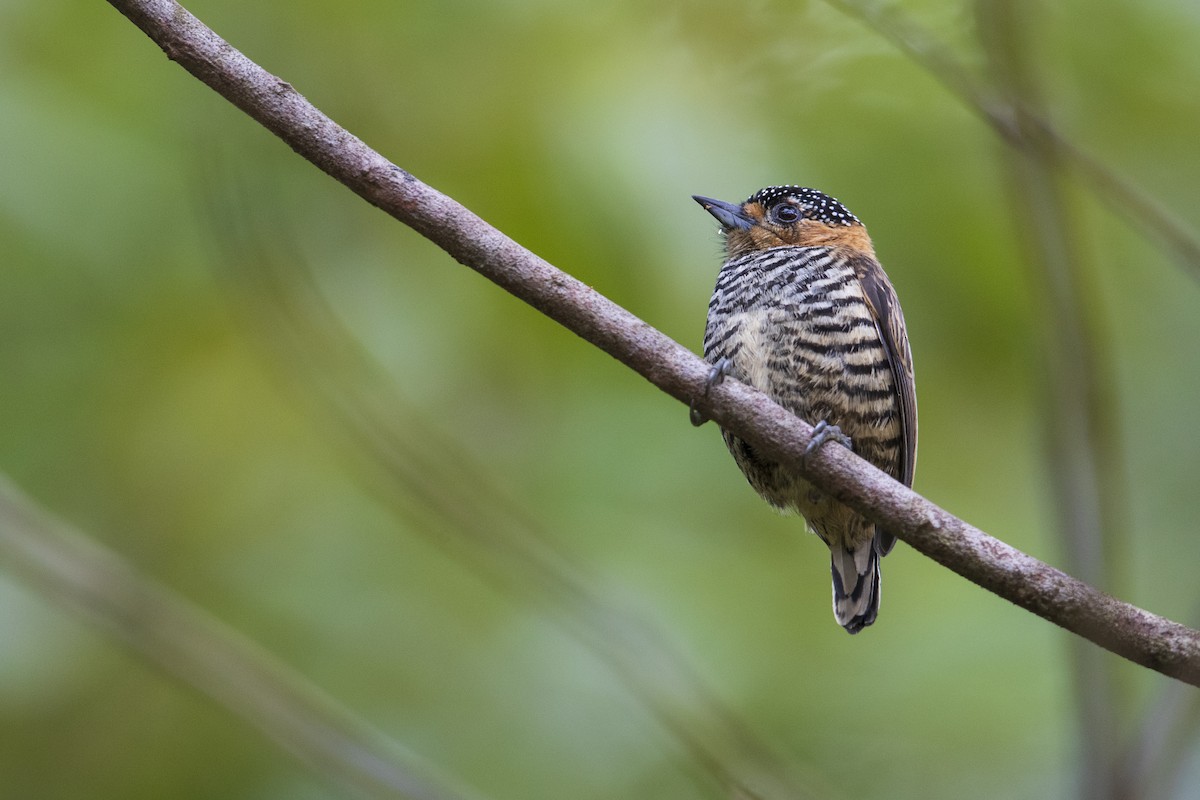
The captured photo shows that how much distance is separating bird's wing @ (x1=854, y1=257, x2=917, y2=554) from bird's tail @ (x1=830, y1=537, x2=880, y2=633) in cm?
6

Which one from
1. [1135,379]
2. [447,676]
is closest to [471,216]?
[447,676]

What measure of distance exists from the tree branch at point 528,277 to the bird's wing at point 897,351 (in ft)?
3.40

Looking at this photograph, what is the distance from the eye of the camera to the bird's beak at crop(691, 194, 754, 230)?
3654mm

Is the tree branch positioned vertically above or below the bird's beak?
below

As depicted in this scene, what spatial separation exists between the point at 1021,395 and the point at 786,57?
1251 millimetres

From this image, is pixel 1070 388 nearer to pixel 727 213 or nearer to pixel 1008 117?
pixel 1008 117

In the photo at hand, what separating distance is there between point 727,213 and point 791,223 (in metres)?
0.30

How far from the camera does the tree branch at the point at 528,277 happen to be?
7.91ft

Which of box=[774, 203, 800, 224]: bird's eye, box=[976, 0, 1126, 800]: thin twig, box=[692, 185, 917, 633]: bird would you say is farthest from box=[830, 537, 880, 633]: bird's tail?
box=[976, 0, 1126, 800]: thin twig

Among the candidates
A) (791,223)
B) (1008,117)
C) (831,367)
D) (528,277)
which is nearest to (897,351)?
(831,367)

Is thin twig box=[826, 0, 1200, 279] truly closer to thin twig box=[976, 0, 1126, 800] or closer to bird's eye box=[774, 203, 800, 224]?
thin twig box=[976, 0, 1126, 800]

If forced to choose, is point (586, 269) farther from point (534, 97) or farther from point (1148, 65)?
point (1148, 65)

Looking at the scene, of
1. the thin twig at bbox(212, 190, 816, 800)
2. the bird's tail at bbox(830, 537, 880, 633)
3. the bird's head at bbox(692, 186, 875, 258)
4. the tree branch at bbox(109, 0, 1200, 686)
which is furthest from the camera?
the bird's head at bbox(692, 186, 875, 258)

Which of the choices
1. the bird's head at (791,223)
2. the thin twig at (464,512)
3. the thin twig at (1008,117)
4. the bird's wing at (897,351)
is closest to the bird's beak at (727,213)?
the bird's head at (791,223)
